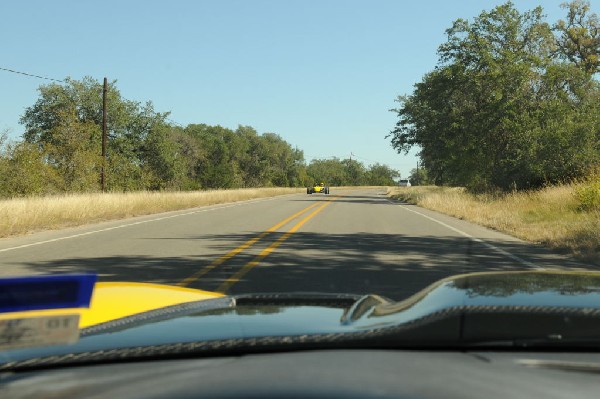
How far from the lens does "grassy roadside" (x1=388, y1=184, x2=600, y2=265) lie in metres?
Result: 13.6

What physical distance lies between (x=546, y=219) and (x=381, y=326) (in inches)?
780

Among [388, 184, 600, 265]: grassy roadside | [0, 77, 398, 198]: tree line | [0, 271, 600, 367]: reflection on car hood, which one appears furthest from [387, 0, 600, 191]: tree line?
[0, 271, 600, 367]: reflection on car hood

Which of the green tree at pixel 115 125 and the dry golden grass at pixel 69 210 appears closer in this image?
the dry golden grass at pixel 69 210

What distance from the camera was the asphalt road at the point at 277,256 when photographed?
885 cm

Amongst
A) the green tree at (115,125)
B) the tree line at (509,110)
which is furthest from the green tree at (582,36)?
the green tree at (115,125)

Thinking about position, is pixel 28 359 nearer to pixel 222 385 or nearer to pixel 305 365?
pixel 222 385

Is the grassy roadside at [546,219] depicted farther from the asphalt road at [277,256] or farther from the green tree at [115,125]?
the green tree at [115,125]

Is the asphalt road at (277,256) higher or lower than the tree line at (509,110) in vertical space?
lower

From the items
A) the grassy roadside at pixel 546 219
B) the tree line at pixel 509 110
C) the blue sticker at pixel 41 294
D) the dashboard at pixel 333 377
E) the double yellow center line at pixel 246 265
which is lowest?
the double yellow center line at pixel 246 265

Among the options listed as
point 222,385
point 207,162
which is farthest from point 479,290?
point 207,162

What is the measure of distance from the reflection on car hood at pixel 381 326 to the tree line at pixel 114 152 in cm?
3300

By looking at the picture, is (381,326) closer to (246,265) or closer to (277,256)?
(246,265)

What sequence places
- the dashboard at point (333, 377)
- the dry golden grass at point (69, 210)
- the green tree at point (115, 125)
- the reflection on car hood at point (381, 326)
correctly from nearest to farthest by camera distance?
the dashboard at point (333, 377) → the reflection on car hood at point (381, 326) → the dry golden grass at point (69, 210) → the green tree at point (115, 125)

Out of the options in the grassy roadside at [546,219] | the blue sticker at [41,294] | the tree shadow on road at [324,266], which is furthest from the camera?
the grassy roadside at [546,219]
